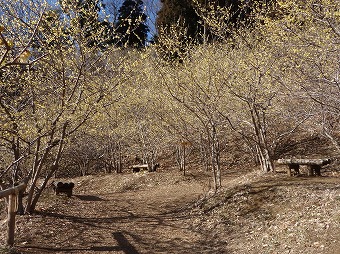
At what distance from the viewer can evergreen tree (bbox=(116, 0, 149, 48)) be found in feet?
25.6

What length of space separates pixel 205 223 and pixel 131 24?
5018mm

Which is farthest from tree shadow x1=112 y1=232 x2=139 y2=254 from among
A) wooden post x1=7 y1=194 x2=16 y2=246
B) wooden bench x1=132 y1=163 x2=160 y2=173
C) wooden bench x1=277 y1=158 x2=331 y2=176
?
wooden bench x1=132 y1=163 x2=160 y2=173

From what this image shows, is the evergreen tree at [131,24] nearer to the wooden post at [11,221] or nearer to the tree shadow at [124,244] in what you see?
the wooden post at [11,221]

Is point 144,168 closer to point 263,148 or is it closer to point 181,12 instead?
point 263,148

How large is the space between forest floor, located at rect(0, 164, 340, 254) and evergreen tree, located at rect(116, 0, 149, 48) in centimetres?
412

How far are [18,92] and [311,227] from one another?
688cm

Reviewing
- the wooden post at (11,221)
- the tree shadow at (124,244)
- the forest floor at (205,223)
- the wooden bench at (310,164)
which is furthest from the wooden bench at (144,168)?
the wooden post at (11,221)

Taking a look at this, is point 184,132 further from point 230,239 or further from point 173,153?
point 230,239

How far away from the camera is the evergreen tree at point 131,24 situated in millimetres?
7795

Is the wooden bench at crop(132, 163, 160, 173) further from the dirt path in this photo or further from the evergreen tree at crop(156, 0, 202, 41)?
the evergreen tree at crop(156, 0, 202, 41)

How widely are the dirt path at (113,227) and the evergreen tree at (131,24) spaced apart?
4079 millimetres

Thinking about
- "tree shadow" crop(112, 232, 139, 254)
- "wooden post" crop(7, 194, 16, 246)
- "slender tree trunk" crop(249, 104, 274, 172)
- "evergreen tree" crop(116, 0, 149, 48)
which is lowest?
→ "tree shadow" crop(112, 232, 139, 254)

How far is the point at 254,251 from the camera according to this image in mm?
5625

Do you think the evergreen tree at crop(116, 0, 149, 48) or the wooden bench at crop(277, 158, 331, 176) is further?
the wooden bench at crop(277, 158, 331, 176)
